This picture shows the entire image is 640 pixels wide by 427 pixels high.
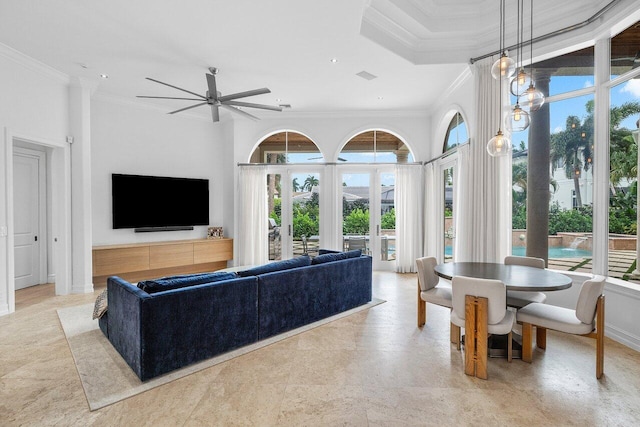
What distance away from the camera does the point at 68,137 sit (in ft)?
16.4

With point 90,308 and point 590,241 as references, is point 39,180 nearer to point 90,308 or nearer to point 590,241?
point 90,308

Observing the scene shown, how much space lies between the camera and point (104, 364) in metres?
2.84

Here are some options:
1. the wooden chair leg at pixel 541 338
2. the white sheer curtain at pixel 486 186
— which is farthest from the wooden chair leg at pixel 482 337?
the white sheer curtain at pixel 486 186

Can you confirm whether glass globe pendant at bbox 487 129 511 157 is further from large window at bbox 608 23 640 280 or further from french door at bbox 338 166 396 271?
french door at bbox 338 166 396 271

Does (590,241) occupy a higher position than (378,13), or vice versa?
(378,13)

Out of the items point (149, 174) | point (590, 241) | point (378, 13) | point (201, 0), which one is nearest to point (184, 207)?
point (149, 174)

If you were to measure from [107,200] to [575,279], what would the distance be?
23.9ft

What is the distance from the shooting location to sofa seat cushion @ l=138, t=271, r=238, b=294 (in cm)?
271

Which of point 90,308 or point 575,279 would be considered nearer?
point 575,279

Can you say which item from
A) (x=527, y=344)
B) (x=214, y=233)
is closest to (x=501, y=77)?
(x=527, y=344)

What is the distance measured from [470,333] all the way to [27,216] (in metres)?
6.80

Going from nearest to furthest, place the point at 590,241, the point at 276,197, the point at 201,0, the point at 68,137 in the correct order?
1. the point at 201,0
2. the point at 590,241
3. the point at 68,137
4. the point at 276,197

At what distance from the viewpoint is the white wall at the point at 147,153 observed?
5.79m

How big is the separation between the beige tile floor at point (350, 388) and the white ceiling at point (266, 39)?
11.3 ft
